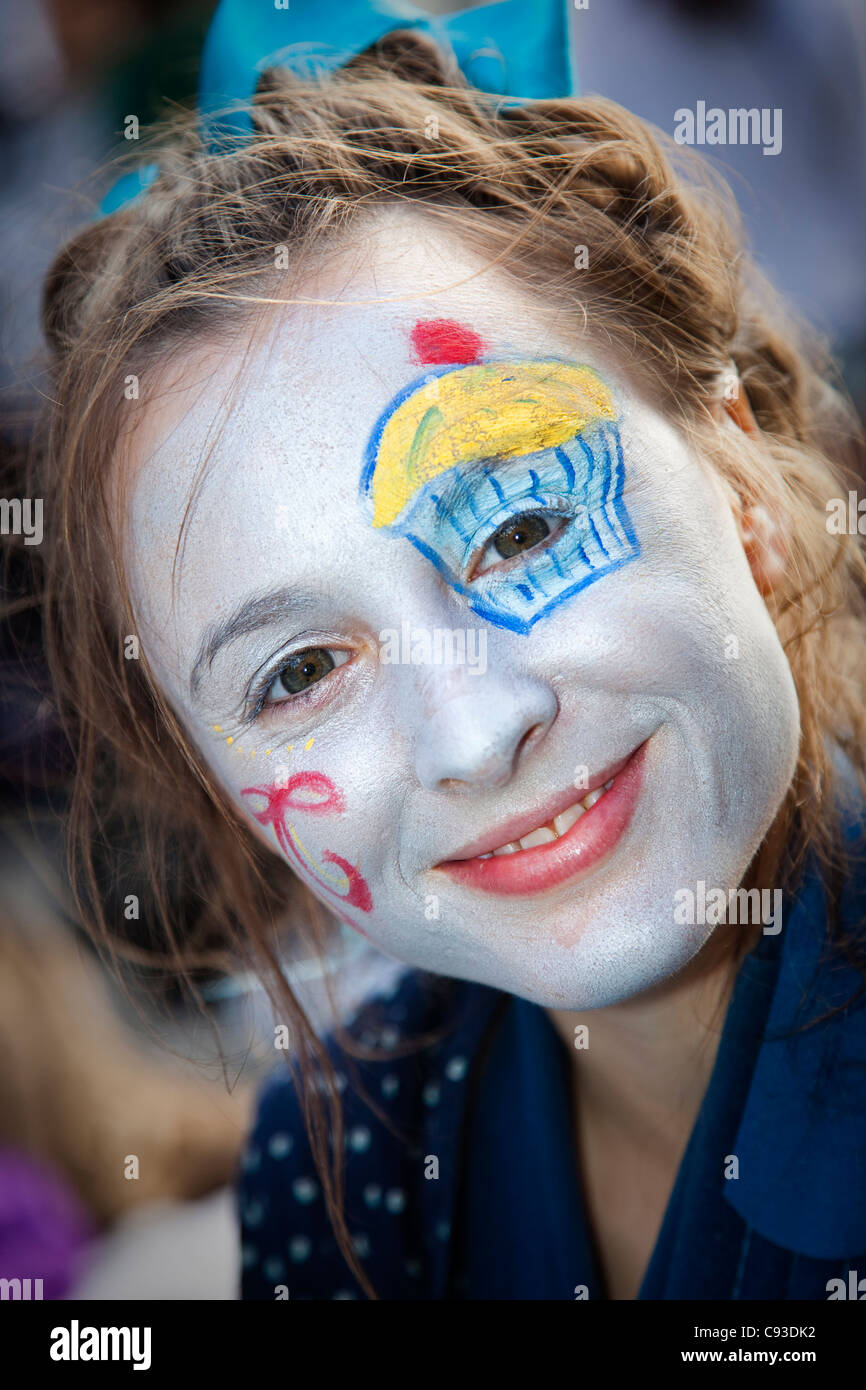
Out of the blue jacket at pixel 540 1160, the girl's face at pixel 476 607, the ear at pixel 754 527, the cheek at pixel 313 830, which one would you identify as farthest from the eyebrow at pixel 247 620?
the blue jacket at pixel 540 1160

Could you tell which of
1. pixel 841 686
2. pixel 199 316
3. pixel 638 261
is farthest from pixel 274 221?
pixel 841 686

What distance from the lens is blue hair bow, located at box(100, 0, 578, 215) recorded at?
83 centimetres

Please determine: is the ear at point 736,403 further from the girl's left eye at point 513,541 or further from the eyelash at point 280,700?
the eyelash at point 280,700

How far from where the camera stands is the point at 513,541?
703mm

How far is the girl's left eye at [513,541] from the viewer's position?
0.70 m

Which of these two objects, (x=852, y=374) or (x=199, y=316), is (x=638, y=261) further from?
(x=852, y=374)

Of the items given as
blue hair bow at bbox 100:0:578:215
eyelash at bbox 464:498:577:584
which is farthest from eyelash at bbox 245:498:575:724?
blue hair bow at bbox 100:0:578:215

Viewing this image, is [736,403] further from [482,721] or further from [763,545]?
[482,721]

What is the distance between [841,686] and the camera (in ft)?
3.10

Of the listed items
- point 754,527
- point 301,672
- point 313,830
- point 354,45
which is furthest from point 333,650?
point 354,45

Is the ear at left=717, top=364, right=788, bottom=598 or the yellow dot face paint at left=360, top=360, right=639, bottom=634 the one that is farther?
the ear at left=717, top=364, right=788, bottom=598

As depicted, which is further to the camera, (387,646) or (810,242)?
(810,242)

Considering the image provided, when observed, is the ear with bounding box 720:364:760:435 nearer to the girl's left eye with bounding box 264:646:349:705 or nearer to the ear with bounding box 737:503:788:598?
the ear with bounding box 737:503:788:598
